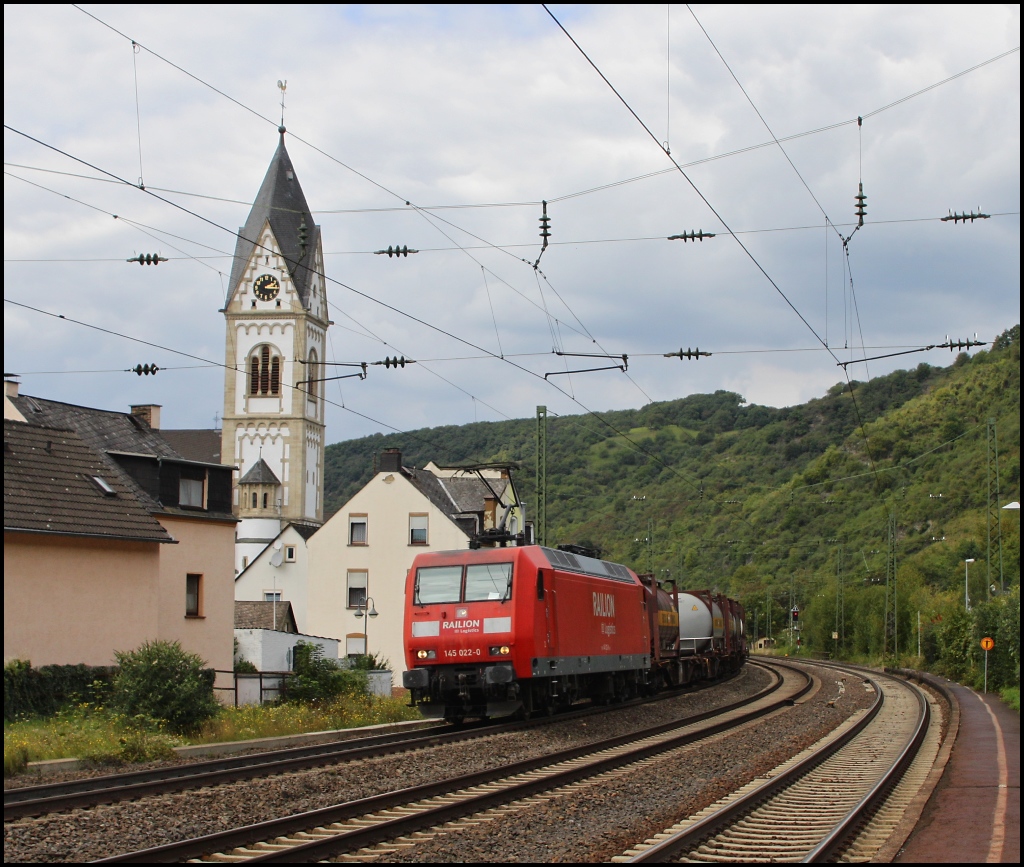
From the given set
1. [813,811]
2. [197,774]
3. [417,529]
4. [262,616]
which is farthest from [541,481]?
[417,529]

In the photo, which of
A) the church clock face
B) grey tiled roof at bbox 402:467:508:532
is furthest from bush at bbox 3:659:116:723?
the church clock face

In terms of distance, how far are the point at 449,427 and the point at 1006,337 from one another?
61.6m

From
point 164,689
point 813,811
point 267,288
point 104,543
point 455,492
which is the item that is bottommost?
point 813,811

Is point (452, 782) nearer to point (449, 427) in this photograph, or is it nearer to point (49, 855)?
point (49, 855)

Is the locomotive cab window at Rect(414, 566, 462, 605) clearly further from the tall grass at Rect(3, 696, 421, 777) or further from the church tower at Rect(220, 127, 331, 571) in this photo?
the church tower at Rect(220, 127, 331, 571)

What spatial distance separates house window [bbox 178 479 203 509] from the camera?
104 feet

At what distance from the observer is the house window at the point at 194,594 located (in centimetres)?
3022

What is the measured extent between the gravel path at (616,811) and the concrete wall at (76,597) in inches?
492

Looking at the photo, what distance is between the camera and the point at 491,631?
67.5 ft

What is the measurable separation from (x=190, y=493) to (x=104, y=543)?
7423 mm

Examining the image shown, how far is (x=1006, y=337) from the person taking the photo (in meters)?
52.8

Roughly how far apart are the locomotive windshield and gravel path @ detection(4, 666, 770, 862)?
2568mm

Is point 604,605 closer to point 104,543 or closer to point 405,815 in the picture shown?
point 104,543

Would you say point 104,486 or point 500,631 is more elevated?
point 104,486
